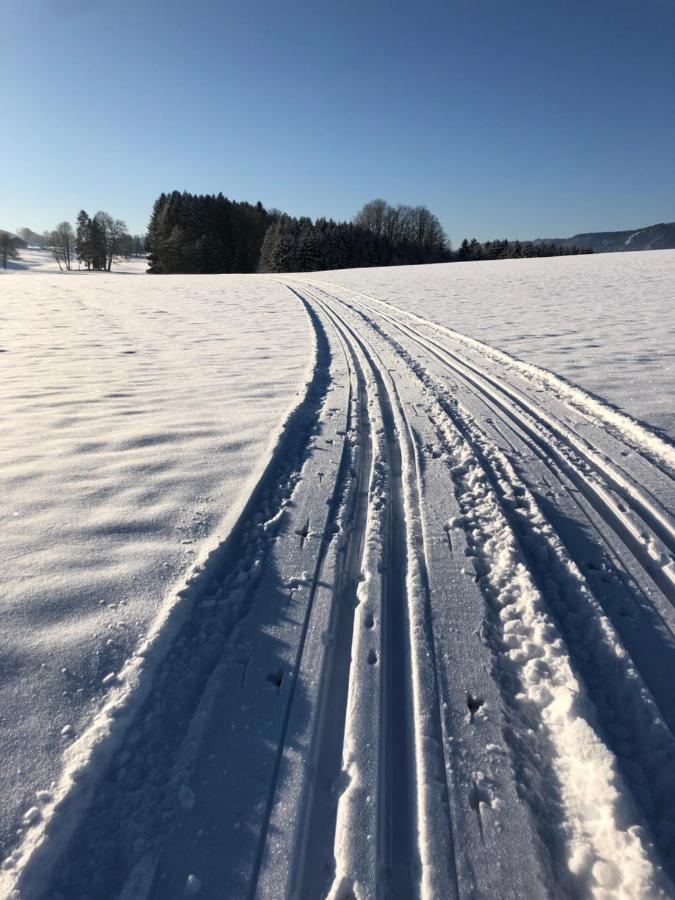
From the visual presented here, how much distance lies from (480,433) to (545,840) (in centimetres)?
338

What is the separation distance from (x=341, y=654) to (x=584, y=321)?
10.7 meters

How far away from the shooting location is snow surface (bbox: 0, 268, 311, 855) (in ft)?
6.00

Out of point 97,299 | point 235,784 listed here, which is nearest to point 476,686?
point 235,784

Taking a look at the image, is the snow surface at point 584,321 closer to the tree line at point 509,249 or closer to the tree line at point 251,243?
the tree line at point 251,243

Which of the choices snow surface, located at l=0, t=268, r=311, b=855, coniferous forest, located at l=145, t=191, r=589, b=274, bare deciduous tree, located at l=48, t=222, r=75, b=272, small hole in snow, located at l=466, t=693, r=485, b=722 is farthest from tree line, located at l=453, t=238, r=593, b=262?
small hole in snow, located at l=466, t=693, r=485, b=722

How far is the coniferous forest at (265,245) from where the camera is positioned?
50.6 meters

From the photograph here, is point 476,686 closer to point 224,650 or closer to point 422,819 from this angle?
point 422,819

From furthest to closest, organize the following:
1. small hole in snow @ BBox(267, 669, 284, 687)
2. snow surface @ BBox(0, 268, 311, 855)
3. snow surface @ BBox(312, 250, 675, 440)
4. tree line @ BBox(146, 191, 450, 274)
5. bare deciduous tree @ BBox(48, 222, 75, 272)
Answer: bare deciduous tree @ BBox(48, 222, 75, 272) → tree line @ BBox(146, 191, 450, 274) → snow surface @ BBox(312, 250, 675, 440) → small hole in snow @ BBox(267, 669, 284, 687) → snow surface @ BBox(0, 268, 311, 855)

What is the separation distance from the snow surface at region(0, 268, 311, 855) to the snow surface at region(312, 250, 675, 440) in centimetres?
393

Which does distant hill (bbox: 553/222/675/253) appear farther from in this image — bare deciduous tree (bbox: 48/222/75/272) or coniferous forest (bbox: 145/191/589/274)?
bare deciduous tree (bbox: 48/222/75/272)

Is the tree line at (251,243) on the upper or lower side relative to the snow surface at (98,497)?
upper

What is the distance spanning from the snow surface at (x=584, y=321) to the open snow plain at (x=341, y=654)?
1.15 metres

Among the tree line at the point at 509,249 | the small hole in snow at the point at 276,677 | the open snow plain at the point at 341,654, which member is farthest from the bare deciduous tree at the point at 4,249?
the small hole in snow at the point at 276,677

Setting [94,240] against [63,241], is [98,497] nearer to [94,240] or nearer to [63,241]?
[94,240]
